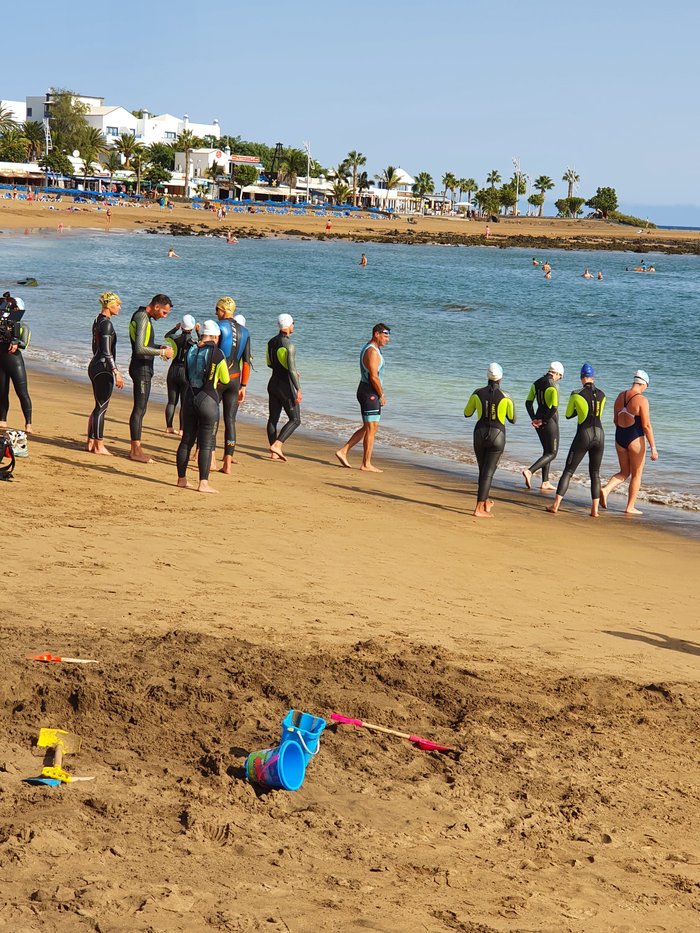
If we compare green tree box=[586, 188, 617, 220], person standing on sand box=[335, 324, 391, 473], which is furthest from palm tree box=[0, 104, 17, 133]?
person standing on sand box=[335, 324, 391, 473]

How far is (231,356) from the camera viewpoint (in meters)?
12.4

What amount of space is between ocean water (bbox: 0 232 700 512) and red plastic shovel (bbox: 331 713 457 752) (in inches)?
344

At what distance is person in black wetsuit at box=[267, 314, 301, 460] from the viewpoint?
13.5m

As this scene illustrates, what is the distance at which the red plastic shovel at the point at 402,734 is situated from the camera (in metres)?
5.85

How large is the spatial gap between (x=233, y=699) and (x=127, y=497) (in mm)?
5120

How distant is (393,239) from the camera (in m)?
115

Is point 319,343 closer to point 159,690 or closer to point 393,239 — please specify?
point 159,690

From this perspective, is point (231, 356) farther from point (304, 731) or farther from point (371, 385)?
point (304, 731)

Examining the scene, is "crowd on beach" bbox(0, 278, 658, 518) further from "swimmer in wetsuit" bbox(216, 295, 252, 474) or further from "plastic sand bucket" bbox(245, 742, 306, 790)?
"plastic sand bucket" bbox(245, 742, 306, 790)

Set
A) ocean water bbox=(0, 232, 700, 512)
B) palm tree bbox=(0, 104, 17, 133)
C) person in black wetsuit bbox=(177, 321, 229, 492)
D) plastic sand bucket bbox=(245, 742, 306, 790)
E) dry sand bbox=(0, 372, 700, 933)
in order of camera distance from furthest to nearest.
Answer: palm tree bbox=(0, 104, 17, 133) → ocean water bbox=(0, 232, 700, 512) → person in black wetsuit bbox=(177, 321, 229, 492) → plastic sand bucket bbox=(245, 742, 306, 790) → dry sand bbox=(0, 372, 700, 933)

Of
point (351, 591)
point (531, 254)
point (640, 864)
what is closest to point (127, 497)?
point (351, 591)

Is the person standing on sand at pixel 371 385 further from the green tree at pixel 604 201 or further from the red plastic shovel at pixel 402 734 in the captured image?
the green tree at pixel 604 201

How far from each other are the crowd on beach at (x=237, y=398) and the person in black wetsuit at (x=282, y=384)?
0.05 feet

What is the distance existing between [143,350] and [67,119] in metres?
147
